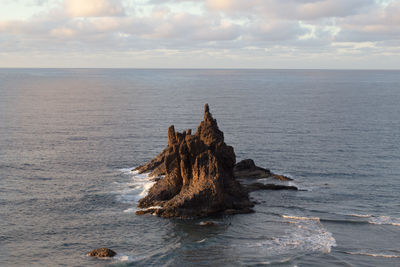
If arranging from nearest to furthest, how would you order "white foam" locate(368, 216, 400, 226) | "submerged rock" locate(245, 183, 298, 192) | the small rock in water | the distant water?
the small rock in water
the distant water
"white foam" locate(368, 216, 400, 226)
"submerged rock" locate(245, 183, 298, 192)

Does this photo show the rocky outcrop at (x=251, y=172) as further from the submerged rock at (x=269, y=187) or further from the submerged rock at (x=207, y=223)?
the submerged rock at (x=207, y=223)

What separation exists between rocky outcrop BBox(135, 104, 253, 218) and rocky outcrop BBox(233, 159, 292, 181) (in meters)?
7.55

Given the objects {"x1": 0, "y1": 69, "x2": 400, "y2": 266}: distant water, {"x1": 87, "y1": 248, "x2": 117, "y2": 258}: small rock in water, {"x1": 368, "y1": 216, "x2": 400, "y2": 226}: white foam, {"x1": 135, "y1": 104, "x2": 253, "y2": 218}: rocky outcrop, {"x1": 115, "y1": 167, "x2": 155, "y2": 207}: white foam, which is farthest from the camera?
{"x1": 115, "y1": 167, "x2": 155, "y2": 207}: white foam

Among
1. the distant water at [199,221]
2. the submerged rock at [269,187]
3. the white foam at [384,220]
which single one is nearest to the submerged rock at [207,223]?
the distant water at [199,221]

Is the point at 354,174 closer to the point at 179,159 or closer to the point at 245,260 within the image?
the point at 179,159

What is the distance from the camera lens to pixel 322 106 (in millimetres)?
183375

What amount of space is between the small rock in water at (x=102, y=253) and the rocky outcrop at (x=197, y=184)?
12.5 meters

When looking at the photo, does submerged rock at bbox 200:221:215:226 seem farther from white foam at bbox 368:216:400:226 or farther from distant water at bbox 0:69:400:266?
white foam at bbox 368:216:400:226

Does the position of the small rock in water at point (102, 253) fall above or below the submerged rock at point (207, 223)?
below

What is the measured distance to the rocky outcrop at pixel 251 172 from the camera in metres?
78.5

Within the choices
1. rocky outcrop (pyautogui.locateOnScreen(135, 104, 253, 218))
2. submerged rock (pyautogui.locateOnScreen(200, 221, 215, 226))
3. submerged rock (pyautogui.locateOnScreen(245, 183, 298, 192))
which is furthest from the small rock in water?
submerged rock (pyautogui.locateOnScreen(245, 183, 298, 192))

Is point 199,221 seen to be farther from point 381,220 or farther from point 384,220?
point 384,220

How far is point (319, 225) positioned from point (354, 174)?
2515 centimetres

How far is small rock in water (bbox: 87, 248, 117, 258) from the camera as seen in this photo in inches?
1978
